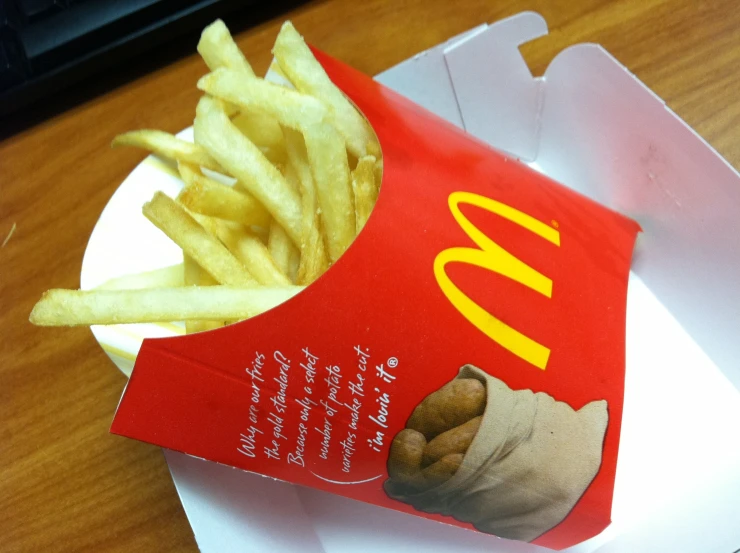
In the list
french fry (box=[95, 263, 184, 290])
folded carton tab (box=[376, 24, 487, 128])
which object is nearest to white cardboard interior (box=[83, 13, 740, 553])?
folded carton tab (box=[376, 24, 487, 128])

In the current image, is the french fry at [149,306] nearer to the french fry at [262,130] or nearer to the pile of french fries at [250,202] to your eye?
the pile of french fries at [250,202]

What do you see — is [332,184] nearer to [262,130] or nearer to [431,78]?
[262,130]

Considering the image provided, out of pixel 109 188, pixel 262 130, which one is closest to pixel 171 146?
pixel 262 130

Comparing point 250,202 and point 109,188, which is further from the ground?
point 250,202

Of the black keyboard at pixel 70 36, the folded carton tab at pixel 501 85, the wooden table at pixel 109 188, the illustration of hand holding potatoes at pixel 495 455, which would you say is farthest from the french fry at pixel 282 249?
the black keyboard at pixel 70 36

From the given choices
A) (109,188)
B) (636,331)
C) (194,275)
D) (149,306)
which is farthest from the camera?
(109,188)

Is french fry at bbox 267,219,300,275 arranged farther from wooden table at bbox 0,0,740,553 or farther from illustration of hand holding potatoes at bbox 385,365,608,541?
wooden table at bbox 0,0,740,553

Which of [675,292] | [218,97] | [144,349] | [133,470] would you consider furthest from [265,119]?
[675,292]

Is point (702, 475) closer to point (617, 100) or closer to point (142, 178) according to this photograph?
point (617, 100)
